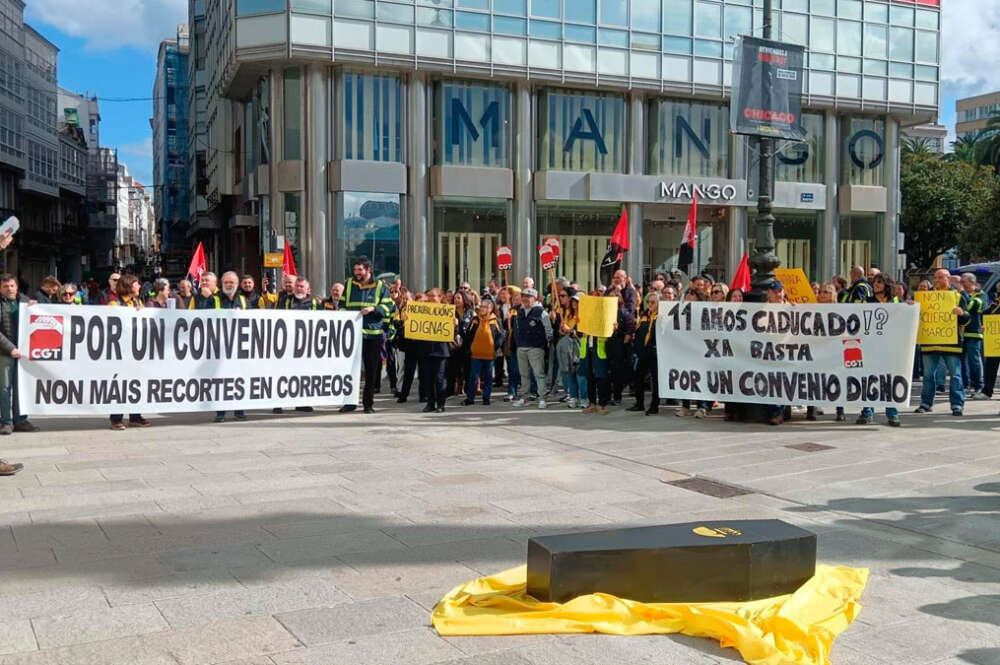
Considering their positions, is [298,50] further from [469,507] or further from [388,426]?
[469,507]

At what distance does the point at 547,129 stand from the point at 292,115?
8.39m

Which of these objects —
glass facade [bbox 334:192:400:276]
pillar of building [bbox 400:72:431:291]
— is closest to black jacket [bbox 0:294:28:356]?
glass facade [bbox 334:192:400:276]

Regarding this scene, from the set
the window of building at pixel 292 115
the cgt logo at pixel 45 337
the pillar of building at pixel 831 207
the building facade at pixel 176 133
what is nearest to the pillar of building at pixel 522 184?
the window of building at pixel 292 115

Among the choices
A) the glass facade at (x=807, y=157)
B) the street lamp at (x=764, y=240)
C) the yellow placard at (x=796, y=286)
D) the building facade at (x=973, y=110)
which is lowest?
the yellow placard at (x=796, y=286)

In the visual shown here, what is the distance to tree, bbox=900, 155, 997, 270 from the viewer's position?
2101 inches

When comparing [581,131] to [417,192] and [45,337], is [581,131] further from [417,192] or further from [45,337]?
[45,337]

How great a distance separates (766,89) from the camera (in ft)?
42.2

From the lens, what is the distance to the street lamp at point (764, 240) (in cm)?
1295

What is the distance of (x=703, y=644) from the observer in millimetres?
4730

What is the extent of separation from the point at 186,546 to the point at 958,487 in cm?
653

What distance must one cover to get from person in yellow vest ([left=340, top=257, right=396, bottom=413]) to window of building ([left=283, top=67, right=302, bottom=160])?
55.3 feet

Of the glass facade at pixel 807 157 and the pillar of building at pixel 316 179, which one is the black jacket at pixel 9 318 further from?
the glass facade at pixel 807 157

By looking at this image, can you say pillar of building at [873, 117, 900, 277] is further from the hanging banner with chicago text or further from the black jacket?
the black jacket

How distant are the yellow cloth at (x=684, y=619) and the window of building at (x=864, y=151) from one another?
34.3m
